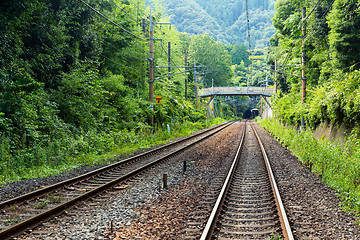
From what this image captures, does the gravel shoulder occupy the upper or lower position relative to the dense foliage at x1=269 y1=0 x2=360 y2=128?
lower

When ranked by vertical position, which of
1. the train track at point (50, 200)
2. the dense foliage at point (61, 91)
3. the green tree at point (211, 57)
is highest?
the green tree at point (211, 57)

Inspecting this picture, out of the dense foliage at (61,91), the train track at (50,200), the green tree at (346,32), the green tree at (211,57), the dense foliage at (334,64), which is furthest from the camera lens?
the green tree at (211,57)

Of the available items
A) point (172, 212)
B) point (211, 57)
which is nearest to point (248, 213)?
point (172, 212)

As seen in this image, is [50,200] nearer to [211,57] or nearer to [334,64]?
[334,64]

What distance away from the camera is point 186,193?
26.8 feet

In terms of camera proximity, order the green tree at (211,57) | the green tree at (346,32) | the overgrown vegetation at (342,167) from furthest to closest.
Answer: the green tree at (211,57) < the green tree at (346,32) < the overgrown vegetation at (342,167)

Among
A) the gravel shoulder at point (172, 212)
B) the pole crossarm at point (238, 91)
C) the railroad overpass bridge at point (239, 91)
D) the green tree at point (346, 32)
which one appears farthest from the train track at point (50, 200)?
the pole crossarm at point (238, 91)

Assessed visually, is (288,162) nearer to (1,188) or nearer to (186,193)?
(186,193)

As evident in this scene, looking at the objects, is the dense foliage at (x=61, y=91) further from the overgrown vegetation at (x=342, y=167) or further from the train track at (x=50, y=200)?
the overgrown vegetation at (x=342, y=167)

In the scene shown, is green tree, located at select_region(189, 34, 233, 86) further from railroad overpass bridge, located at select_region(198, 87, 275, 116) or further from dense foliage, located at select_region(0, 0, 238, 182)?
dense foliage, located at select_region(0, 0, 238, 182)

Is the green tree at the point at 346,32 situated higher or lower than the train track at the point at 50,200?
higher

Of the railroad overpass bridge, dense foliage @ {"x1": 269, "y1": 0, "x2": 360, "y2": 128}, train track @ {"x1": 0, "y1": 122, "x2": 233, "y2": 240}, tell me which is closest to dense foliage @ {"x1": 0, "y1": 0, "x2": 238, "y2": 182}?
train track @ {"x1": 0, "y1": 122, "x2": 233, "y2": 240}

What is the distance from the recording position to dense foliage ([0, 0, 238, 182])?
1201 centimetres

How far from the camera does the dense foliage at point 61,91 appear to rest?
39.4ft
